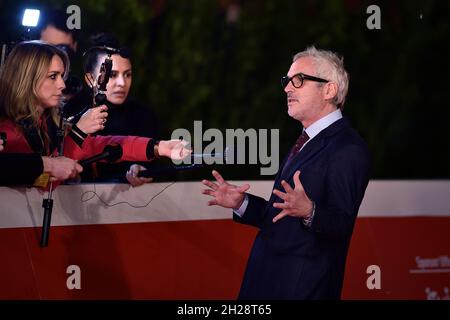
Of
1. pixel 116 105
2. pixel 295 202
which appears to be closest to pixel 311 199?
pixel 295 202

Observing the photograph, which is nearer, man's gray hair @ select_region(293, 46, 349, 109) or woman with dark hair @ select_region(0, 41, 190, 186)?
man's gray hair @ select_region(293, 46, 349, 109)

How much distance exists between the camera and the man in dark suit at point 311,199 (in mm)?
4164

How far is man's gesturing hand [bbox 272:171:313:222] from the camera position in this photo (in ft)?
13.0

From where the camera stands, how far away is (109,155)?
490cm

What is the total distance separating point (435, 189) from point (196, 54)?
10.4ft

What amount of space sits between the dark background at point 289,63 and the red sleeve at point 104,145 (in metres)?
2.87

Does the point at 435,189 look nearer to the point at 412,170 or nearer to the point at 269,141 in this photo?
the point at 269,141

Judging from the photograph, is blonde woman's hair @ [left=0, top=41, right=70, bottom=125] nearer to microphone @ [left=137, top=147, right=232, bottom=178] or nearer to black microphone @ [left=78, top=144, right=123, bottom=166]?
black microphone @ [left=78, top=144, right=123, bottom=166]

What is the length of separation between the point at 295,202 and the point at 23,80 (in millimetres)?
1518

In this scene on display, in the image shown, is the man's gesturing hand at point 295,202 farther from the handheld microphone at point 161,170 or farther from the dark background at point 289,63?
the dark background at point 289,63

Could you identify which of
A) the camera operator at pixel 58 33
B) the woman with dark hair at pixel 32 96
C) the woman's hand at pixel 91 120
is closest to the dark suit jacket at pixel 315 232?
the woman's hand at pixel 91 120

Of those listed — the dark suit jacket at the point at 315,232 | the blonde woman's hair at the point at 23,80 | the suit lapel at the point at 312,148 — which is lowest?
the dark suit jacket at the point at 315,232

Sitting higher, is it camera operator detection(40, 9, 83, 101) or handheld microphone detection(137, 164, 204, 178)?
camera operator detection(40, 9, 83, 101)

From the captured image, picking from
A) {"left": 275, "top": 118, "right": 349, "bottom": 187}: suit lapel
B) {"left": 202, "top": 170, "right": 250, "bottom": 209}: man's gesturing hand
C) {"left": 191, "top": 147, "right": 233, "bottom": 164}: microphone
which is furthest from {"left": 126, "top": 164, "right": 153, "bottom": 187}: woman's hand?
{"left": 275, "top": 118, "right": 349, "bottom": 187}: suit lapel
